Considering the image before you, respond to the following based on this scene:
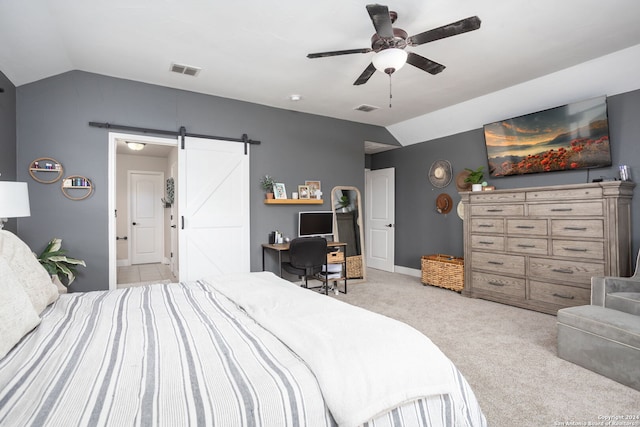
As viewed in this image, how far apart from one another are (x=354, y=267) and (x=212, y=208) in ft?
7.95

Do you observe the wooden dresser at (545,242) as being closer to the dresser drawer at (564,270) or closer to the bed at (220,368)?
the dresser drawer at (564,270)

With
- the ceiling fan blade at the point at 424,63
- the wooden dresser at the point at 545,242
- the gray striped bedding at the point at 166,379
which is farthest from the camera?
the wooden dresser at the point at 545,242

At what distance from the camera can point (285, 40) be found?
9.74 ft

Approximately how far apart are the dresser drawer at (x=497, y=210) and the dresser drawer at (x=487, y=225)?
0.08 metres

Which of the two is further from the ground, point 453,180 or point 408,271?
point 453,180

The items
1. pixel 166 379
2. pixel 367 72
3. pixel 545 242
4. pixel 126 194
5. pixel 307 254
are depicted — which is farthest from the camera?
pixel 126 194

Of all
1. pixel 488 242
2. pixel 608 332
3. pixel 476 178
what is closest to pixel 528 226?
pixel 488 242

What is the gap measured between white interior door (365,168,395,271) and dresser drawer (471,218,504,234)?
2.04 metres

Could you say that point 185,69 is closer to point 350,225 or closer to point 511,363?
point 350,225

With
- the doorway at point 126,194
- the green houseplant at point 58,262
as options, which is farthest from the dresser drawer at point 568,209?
the doorway at point 126,194

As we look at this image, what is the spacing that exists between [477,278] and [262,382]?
13.5ft

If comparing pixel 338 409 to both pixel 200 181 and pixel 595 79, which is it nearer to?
pixel 200 181

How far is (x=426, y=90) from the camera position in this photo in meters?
4.22

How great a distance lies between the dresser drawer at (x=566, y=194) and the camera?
11.2 ft
